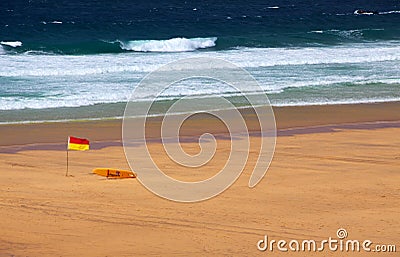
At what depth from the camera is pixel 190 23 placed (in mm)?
44094

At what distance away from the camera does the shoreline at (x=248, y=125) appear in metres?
17.3

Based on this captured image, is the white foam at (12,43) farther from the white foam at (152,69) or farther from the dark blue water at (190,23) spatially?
the white foam at (152,69)

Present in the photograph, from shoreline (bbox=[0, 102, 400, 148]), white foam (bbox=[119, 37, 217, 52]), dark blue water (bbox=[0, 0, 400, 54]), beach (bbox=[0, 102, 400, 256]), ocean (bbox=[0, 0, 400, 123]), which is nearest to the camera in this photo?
beach (bbox=[0, 102, 400, 256])

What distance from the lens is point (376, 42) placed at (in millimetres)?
36094

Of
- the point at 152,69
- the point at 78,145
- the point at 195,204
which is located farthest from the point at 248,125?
the point at 152,69

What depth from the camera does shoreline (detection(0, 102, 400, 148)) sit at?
1731 cm

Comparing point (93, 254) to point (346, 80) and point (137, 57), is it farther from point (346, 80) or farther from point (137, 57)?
point (137, 57)

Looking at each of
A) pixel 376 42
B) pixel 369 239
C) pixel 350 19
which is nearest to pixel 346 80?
pixel 376 42

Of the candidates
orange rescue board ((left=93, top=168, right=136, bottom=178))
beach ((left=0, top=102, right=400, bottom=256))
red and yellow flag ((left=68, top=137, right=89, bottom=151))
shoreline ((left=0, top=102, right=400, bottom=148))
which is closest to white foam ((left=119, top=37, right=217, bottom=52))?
shoreline ((left=0, top=102, right=400, bottom=148))

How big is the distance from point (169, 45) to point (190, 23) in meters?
7.36

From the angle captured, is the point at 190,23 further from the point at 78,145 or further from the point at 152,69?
the point at 78,145

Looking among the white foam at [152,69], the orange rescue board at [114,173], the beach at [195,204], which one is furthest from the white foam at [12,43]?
the orange rescue board at [114,173]

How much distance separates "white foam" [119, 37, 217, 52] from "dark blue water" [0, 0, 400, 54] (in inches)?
22.7

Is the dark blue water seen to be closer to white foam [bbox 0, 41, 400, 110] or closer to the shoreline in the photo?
white foam [bbox 0, 41, 400, 110]
